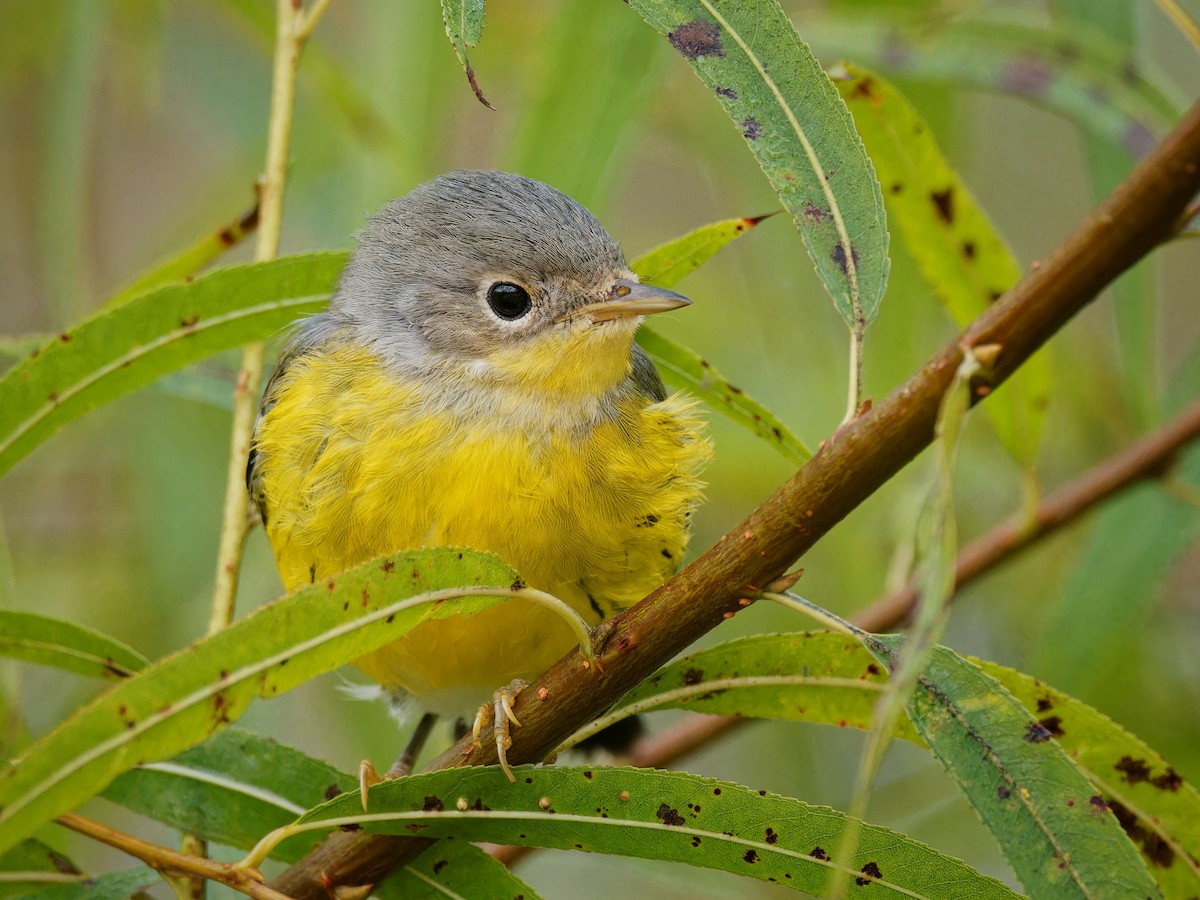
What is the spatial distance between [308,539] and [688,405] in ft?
2.77

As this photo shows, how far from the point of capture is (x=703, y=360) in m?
2.35

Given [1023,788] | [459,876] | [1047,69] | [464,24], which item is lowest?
[1023,788]

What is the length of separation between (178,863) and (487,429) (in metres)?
1.03

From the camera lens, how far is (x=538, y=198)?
2957 millimetres

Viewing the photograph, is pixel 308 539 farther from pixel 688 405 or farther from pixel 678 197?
pixel 678 197

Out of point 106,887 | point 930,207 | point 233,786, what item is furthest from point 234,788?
point 930,207

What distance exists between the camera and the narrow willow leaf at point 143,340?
232 cm

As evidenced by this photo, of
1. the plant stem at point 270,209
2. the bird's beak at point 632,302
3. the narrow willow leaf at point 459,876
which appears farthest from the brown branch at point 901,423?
the plant stem at point 270,209

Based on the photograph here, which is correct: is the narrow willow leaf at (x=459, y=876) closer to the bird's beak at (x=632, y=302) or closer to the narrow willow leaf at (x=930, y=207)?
the bird's beak at (x=632, y=302)

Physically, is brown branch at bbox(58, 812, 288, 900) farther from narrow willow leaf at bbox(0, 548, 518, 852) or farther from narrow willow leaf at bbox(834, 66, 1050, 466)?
narrow willow leaf at bbox(834, 66, 1050, 466)

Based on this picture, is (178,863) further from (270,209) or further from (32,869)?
(270,209)

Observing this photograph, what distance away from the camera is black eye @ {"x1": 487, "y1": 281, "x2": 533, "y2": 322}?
9.68 feet

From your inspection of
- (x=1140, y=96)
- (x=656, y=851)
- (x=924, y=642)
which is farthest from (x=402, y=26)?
(x=924, y=642)

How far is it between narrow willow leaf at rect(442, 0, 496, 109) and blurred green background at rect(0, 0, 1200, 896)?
161 centimetres
